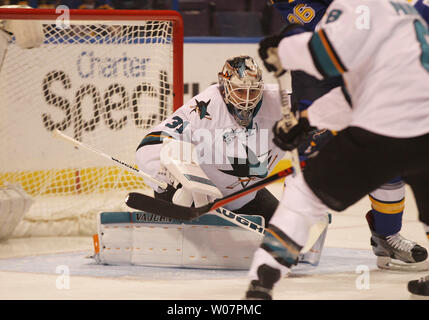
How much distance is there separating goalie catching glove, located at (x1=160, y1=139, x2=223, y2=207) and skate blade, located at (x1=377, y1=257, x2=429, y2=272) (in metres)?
0.70

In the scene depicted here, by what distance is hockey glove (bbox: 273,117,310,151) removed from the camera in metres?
2.11

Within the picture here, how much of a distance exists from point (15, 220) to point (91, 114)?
2.93 feet

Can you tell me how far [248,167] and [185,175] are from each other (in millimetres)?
495

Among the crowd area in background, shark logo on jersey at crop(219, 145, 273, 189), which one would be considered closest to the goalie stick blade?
shark logo on jersey at crop(219, 145, 273, 189)

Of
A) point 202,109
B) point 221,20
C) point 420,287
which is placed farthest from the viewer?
point 221,20

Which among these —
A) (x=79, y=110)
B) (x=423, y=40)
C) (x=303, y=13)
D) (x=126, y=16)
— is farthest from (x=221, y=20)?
(x=423, y=40)

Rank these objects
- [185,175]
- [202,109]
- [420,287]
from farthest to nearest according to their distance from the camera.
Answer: [202,109] → [185,175] → [420,287]

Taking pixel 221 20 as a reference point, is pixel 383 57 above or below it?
above

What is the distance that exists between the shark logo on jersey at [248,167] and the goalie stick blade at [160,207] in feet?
1.39

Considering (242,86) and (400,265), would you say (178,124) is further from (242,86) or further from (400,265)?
→ (400,265)

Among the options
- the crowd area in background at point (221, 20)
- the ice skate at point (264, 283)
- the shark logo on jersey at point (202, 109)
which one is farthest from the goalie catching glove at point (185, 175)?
the crowd area in background at point (221, 20)

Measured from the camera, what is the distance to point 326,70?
1.93 meters

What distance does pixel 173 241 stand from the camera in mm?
2766
